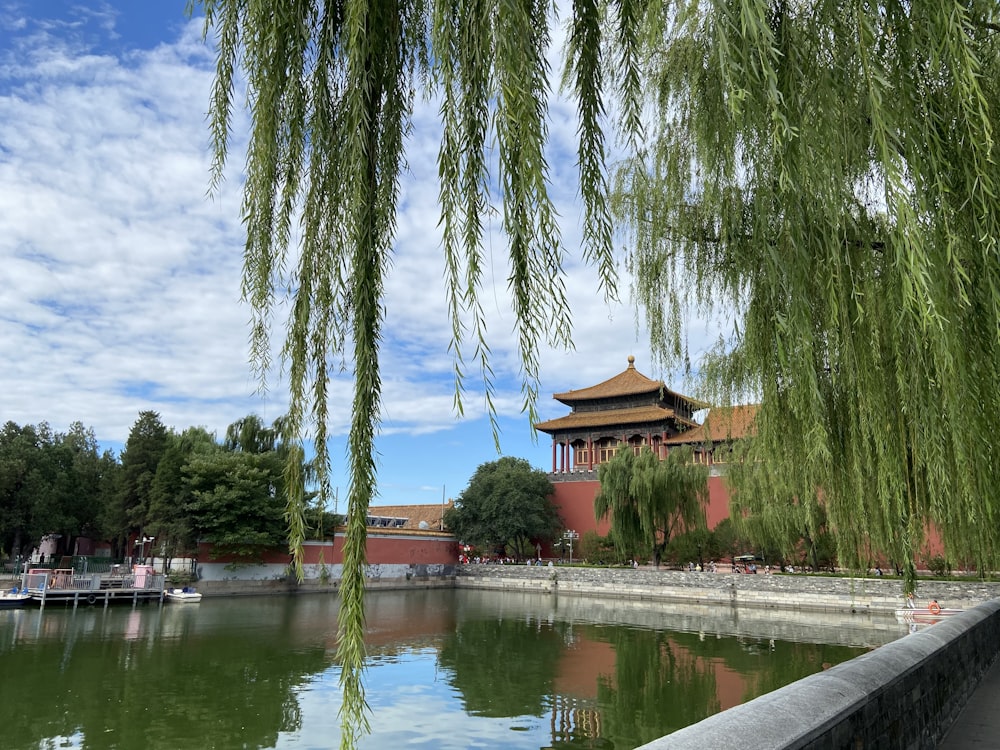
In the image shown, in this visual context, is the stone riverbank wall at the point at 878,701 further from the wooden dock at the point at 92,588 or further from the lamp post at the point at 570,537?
the lamp post at the point at 570,537

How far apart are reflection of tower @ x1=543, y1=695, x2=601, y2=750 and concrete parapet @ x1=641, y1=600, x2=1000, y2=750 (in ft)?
13.6

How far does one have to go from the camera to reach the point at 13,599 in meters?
17.1

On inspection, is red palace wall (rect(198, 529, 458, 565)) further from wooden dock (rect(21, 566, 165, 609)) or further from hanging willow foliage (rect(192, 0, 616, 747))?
hanging willow foliage (rect(192, 0, 616, 747))

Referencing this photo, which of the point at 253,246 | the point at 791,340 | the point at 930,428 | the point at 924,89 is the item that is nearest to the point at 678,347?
the point at 930,428

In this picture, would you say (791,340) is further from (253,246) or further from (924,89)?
(253,246)

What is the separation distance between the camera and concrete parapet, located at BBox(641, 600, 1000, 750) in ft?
5.21

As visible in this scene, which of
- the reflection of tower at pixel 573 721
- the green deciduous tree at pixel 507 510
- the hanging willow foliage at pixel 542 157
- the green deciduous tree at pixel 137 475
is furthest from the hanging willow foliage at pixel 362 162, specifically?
the green deciduous tree at pixel 507 510

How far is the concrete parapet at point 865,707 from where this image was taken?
1588mm

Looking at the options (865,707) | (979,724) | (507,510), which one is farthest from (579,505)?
(865,707)

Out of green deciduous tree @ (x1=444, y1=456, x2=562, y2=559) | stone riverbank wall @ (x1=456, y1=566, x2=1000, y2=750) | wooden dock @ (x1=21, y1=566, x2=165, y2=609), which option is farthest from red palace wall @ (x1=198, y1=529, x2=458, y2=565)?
stone riverbank wall @ (x1=456, y1=566, x2=1000, y2=750)

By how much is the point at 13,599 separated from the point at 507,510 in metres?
15.6

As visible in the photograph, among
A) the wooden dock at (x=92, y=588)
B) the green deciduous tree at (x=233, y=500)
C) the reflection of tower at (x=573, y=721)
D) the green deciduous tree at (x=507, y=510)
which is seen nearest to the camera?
the reflection of tower at (x=573, y=721)

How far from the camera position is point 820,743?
1.81 m

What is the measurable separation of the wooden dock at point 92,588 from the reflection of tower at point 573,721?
14583mm
